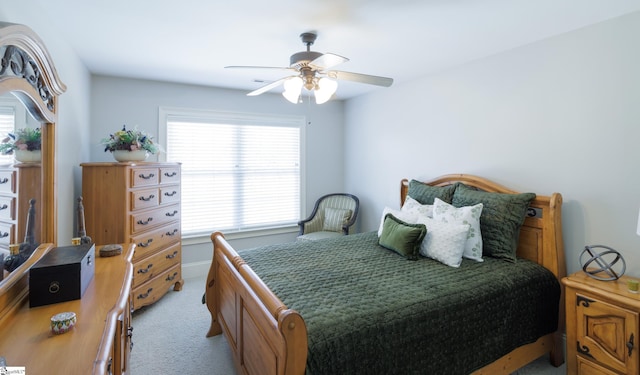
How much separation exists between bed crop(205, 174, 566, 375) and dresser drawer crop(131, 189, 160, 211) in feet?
2.80

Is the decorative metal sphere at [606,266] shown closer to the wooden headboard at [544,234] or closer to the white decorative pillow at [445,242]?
the wooden headboard at [544,234]

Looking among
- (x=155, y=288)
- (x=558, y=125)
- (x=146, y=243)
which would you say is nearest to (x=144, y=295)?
(x=155, y=288)

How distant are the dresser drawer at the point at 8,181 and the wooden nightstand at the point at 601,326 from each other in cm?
306

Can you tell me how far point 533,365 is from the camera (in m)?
2.28

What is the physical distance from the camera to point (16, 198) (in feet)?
4.51

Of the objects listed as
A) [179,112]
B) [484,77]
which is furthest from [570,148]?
[179,112]

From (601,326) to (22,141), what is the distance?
3.27m

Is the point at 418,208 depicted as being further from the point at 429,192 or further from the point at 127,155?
the point at 127,155

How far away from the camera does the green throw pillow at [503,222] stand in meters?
2.41

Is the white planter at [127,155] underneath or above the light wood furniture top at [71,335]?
above

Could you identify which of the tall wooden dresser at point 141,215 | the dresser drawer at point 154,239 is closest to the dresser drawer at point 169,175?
the tall wooden dresser at point 141,215

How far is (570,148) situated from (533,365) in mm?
1635

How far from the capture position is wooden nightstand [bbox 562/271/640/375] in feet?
5.76

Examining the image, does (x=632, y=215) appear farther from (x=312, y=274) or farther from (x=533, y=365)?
(x=312, y=274)
